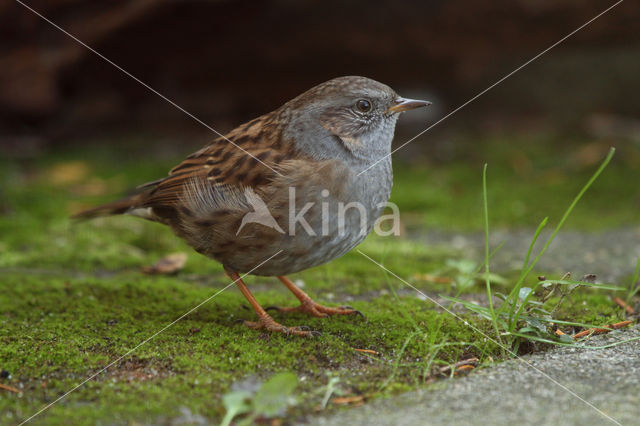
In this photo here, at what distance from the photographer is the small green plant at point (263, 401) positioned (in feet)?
8.28

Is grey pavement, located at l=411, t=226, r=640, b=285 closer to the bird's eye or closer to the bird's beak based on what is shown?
the bird's beak

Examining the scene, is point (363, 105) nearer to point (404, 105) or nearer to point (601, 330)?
point (404, 105)

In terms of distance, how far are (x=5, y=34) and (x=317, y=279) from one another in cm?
427

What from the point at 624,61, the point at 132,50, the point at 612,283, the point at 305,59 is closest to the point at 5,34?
the point at 132,50

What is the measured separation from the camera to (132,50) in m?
7.79

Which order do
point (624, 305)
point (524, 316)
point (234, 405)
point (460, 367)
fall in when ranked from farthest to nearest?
point (624, 305), point (524, 316), point (460, 367), point (234, 405)

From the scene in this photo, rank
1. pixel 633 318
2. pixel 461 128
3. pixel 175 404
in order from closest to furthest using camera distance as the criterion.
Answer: pixel 175 404, pixel 633 318, pixel 461 128

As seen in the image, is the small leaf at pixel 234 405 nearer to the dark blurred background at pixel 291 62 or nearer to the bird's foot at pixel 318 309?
the bird's foot at pixel 318 309

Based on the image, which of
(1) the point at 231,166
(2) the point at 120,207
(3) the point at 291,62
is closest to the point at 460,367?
(1) the point at 231,166

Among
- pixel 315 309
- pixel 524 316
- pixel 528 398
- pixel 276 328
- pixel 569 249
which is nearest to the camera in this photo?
pixel 528 398

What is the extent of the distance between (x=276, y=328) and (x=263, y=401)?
1019 millimetres

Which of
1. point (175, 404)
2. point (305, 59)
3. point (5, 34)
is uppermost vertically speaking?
point (5, 34)

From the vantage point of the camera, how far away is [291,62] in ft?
27.2

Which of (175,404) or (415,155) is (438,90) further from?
(175,404)
